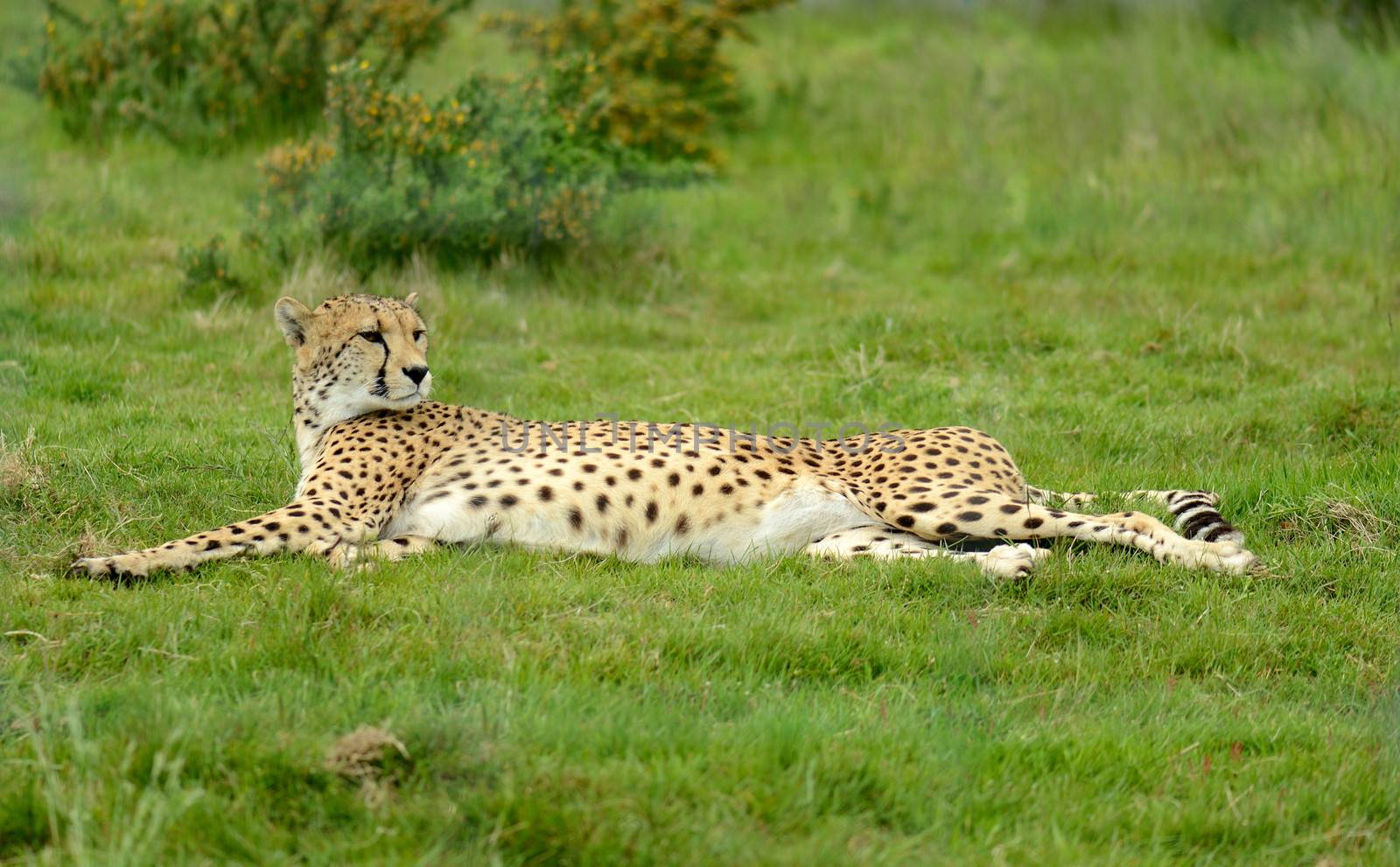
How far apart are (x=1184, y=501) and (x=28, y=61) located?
8.19 meters

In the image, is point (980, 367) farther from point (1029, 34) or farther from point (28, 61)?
point (1029, 34)

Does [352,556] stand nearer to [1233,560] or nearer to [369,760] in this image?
[369,760]

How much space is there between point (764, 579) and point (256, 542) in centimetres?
150

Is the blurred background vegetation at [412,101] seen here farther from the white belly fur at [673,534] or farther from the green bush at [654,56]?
the white belly fur at [673,534]

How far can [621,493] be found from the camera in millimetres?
4535

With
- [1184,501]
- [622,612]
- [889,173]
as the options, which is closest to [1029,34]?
[889,173]

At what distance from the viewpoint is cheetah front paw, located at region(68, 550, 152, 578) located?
3996 mm

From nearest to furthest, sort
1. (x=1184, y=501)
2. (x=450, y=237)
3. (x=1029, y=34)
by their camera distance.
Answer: (x=1184, y=501) → (x=450, y=237) → (x=1029, y=34)

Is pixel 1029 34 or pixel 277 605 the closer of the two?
pixel 277 605

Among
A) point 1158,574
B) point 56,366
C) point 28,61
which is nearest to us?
point 1158,574

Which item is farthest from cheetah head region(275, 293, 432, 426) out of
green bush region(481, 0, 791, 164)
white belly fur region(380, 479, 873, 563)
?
green bush region(481, 0, 791, 164)

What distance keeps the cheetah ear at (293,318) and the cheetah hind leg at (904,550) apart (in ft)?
6.28

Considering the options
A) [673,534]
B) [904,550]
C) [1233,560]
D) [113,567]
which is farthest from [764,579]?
[113,567]

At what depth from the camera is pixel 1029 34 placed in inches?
560
